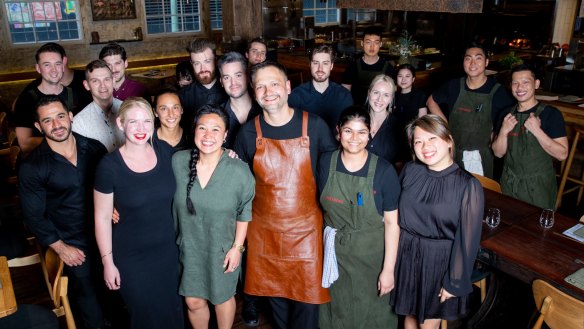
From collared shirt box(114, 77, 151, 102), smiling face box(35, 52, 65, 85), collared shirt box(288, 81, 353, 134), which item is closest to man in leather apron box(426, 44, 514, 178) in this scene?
collared shirt box(288, 81, 353, 134)

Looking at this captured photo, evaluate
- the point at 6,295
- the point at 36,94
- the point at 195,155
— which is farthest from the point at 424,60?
the point at 6,295

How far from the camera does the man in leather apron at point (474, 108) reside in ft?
12.8

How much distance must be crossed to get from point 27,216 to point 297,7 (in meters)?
10.5

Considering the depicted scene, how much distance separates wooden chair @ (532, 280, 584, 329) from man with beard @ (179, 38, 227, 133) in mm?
2490

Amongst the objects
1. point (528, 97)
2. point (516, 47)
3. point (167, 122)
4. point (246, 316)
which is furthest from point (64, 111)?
point (516, 47)

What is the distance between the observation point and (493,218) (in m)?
3.02

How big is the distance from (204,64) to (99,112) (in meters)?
0.84

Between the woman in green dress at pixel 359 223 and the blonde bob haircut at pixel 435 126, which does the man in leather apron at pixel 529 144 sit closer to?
the blonde bob haircut at pixel 435 126

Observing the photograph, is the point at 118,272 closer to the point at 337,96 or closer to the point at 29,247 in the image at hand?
the point at 29,247

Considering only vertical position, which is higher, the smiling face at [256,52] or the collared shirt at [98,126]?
the smiling face at [256,52]

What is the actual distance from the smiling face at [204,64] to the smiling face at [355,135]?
60.8 inches

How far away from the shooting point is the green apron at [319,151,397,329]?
2.56 metres

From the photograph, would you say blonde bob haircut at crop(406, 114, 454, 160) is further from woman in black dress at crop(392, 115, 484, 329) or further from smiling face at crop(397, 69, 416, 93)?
smiling face at crop(397, 69, 416, 93)

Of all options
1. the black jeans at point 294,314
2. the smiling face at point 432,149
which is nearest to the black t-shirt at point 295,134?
the smiling face at point 432,149
